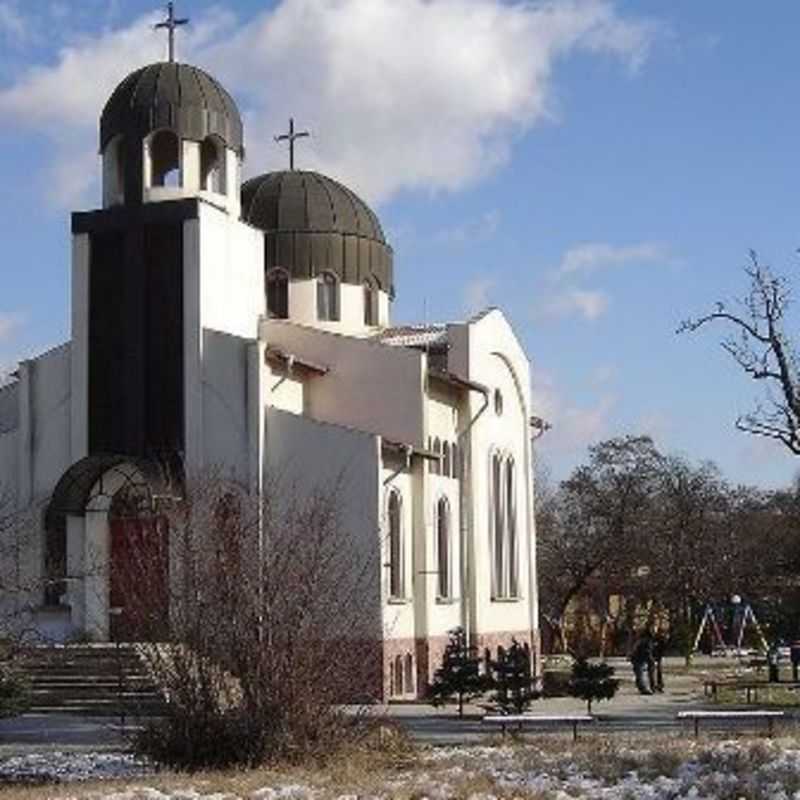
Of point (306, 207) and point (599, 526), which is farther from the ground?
point (306, 207)

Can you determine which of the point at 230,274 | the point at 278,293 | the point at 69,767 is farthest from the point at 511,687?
the point at 278,293

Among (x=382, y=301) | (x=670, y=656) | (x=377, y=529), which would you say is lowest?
(x=670, y=656)

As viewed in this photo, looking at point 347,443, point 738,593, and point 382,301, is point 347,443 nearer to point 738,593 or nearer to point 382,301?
point 382,301

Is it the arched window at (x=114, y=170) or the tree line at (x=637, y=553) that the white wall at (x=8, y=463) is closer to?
the arched window at (x=114, y=170)

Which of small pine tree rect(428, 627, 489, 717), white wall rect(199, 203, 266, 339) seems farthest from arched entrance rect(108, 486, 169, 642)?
small pine tree rect(428, 627, 489, 717)

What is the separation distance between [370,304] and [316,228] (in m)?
2.54

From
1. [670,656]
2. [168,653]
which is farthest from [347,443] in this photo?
[670,656]

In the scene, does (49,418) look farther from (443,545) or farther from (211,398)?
(443,545)

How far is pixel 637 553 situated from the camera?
69938mm

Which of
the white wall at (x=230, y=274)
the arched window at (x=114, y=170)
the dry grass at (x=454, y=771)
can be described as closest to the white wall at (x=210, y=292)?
the white wall at (x=230, y=274)

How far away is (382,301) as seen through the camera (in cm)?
4244

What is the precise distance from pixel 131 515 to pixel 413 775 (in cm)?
1680

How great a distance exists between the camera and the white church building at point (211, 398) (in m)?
33.2

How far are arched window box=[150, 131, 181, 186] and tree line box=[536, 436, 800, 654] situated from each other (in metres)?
33.6
